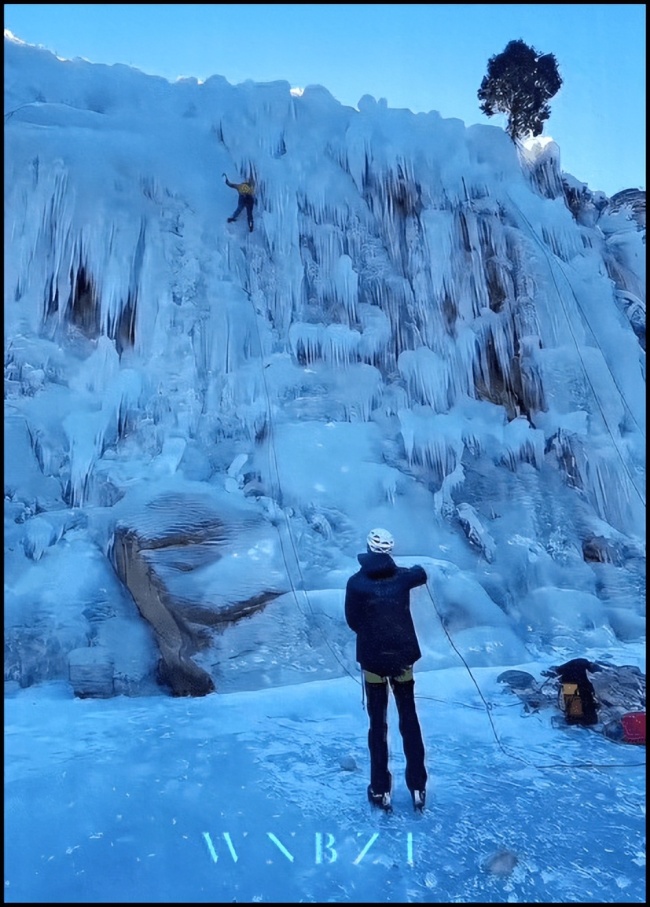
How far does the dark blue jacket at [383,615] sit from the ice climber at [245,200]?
4.41 m

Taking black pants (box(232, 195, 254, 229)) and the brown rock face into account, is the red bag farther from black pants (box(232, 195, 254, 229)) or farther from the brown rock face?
black pants (box(232, 195, 254, 229))

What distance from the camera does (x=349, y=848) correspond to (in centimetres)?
256

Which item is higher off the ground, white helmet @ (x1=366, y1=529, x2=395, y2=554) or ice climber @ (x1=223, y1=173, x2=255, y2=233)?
ice climber @ (x1=223, y1=173, x2=255, y2=233)

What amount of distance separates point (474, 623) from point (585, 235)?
175 inches

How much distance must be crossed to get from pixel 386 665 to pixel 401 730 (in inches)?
11.5

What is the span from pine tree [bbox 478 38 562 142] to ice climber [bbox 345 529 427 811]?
7.14 metres

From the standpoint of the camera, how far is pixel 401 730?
9.20ft

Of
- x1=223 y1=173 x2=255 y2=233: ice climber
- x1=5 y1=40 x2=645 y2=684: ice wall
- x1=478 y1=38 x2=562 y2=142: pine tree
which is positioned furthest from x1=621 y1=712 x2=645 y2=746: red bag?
x1=478 y1=38 x2=562 y2=142: pine tree

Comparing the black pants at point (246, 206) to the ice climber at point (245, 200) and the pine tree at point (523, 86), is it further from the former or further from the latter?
the pine tree at point (523, 86)

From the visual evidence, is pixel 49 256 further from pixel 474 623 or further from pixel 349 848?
pixel 349 848

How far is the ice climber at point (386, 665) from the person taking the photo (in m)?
2.78

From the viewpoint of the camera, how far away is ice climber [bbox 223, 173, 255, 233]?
20.6 ft

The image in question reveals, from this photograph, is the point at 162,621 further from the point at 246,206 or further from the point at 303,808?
the point at 246,206

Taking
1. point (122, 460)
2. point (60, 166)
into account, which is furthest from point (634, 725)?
point (60, 166)
